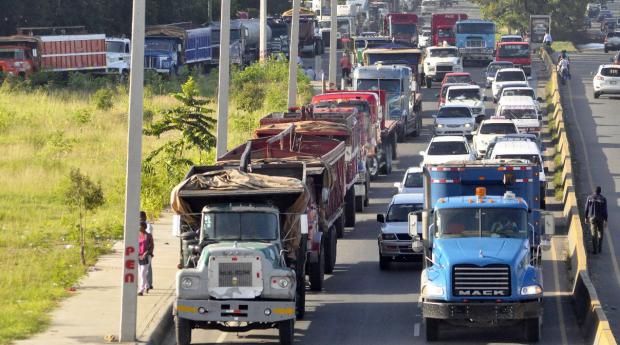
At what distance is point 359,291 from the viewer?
94.9 ft

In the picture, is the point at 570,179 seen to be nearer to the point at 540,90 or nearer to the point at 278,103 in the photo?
the point at 278,103

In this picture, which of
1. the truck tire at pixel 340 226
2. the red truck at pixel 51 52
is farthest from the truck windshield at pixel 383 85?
the red truck at pixel 51 52

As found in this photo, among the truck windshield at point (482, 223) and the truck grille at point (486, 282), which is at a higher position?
the truck windshield at point (482, 223)

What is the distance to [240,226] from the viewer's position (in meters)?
23.9

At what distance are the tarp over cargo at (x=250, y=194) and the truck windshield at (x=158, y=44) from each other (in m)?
58.0

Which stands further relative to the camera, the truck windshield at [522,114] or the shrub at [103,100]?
the shrub at [103,100]

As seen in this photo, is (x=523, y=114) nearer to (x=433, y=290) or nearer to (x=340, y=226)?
(x=340, y=226)

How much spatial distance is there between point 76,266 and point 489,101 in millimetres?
43054

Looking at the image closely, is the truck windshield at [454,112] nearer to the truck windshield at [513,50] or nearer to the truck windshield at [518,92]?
the truck windshield at [518,92]

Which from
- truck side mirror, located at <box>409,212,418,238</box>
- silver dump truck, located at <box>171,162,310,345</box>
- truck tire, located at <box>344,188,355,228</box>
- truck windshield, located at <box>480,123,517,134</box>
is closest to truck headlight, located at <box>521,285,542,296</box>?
truck side mirror, located at <box>409,212,418,238</box>

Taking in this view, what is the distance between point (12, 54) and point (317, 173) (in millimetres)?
47797

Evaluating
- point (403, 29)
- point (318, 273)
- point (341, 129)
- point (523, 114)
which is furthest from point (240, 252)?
point (403, 29)

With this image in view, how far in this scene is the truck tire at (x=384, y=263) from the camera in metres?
31.1

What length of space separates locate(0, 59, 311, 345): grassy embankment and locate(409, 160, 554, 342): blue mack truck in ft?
21.6
